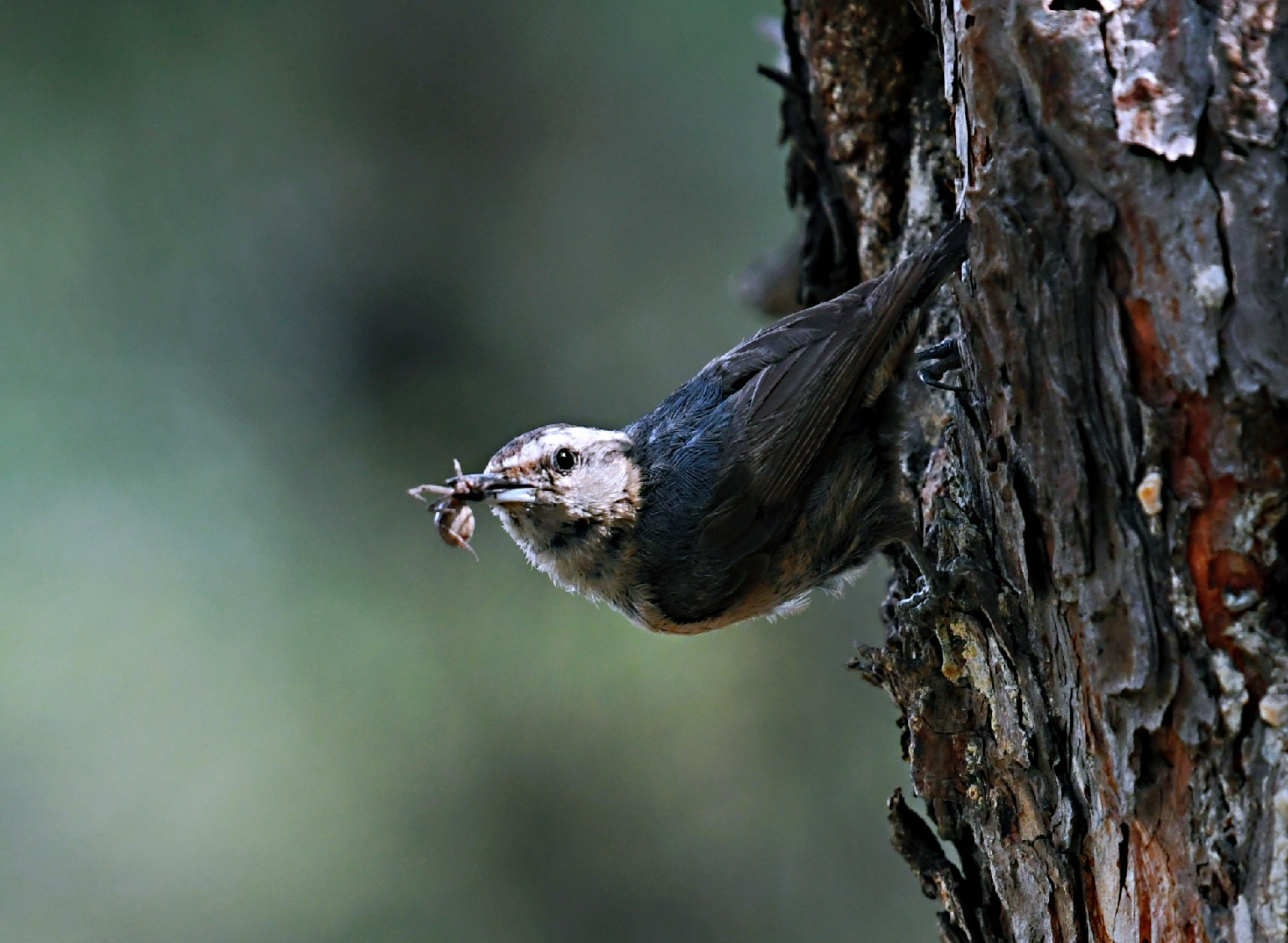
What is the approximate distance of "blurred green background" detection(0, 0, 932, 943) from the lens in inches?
191

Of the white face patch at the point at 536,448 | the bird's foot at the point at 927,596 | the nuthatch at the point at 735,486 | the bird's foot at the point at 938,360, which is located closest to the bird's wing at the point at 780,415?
the nuthatch at the point at 735,486

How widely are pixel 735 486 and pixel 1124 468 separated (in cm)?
132

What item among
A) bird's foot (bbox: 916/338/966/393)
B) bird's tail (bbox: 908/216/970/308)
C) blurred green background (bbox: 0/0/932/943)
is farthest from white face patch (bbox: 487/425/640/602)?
blurred green background (bbox: 0/0/932/943)

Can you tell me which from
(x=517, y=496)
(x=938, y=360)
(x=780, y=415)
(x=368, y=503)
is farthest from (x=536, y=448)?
(x=368, y=503)

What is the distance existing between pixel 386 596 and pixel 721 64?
3.45 metres

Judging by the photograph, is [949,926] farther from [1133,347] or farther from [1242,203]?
[1242,203]

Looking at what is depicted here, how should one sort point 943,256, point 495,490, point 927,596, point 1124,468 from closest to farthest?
point 1124,468, point 927,596, point 943,256, point 495,490

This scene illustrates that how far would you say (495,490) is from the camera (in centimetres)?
293

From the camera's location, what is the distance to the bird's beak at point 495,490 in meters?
2.90

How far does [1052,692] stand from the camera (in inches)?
80.2

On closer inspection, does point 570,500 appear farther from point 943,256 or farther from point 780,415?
point 943,256

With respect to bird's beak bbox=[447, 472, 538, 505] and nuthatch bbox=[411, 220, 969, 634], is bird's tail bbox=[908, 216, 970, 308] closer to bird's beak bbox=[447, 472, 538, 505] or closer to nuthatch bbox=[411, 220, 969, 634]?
nuthatch bbox=[411, 220, 969, 634]

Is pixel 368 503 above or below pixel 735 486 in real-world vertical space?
above

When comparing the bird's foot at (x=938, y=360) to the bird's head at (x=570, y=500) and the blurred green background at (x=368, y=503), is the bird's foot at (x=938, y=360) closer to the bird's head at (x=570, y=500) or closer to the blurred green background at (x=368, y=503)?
the bird's head at (x=570, y=500)
